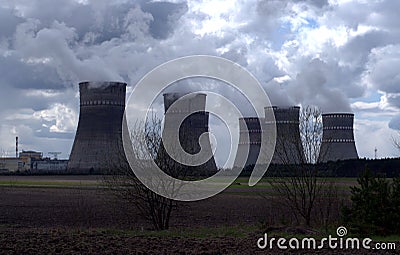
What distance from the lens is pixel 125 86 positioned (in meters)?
34.5

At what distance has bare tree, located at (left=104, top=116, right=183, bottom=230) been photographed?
1210cm

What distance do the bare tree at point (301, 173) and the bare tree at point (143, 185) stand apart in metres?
2.32

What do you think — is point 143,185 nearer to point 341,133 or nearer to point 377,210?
point 377,210

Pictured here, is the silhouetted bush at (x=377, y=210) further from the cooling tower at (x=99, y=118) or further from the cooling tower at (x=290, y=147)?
the cooling tower at (x=99, y=118)

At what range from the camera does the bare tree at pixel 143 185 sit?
12.1 metres

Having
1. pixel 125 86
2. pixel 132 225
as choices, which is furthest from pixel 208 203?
pixel 125 86

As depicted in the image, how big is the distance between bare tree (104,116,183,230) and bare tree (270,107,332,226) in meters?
2.32

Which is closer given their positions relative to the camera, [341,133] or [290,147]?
[290,147]

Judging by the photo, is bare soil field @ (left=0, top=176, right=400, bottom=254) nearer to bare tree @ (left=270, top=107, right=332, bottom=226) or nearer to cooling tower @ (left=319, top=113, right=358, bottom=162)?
bare tree @ (left=270, top=107, right=332, bottom=226)

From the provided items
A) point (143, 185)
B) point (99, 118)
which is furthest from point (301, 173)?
point (99, 118)

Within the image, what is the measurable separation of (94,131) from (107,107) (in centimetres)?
148

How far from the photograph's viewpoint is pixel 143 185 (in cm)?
1197

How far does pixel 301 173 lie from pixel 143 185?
328 cm

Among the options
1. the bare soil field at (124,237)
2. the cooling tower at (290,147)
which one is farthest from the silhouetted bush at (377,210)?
the cooling tower at (290,147)
